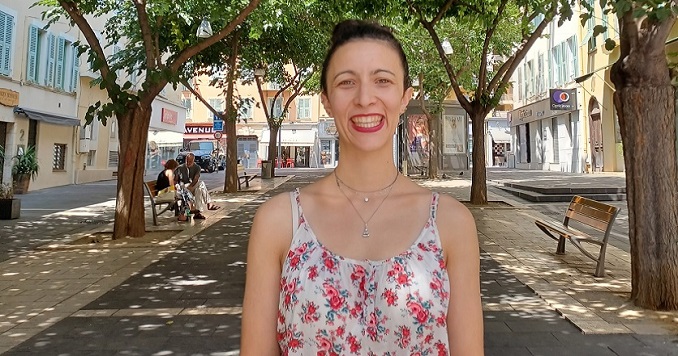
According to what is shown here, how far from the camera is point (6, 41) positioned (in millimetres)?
16734

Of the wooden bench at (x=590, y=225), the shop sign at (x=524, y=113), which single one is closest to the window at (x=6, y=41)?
the wooden bench at (x=590, y=225)

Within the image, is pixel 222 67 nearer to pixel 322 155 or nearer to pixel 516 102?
pixel 516 102

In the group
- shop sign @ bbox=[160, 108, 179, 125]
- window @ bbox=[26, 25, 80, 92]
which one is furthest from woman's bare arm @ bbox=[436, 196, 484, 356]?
shop sign @ bbox=[160, 108, 179, 125]

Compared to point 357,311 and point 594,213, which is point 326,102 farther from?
point 594,213

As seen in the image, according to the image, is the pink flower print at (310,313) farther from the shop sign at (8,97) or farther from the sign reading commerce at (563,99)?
the sign reading commerce at (563,99)

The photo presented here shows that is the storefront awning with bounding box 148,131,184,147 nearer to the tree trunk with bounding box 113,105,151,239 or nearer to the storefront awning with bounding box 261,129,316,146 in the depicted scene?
the storefront awning with bounding box 261,129,316,146

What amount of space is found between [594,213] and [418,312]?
19.6ft

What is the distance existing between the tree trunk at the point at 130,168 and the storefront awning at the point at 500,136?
4210 centimetres

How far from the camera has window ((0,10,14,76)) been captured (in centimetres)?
1655

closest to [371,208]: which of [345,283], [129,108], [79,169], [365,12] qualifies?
[345,283]

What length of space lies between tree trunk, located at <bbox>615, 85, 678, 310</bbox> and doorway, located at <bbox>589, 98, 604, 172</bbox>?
800 inches

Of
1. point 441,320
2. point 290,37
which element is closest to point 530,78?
point 290,37

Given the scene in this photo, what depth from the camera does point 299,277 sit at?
1.30 meters

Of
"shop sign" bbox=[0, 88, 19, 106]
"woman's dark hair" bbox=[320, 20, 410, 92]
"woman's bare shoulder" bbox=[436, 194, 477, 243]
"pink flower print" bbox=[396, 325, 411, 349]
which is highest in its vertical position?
"shop sign" bbox=[0, 88, 19, 106]
